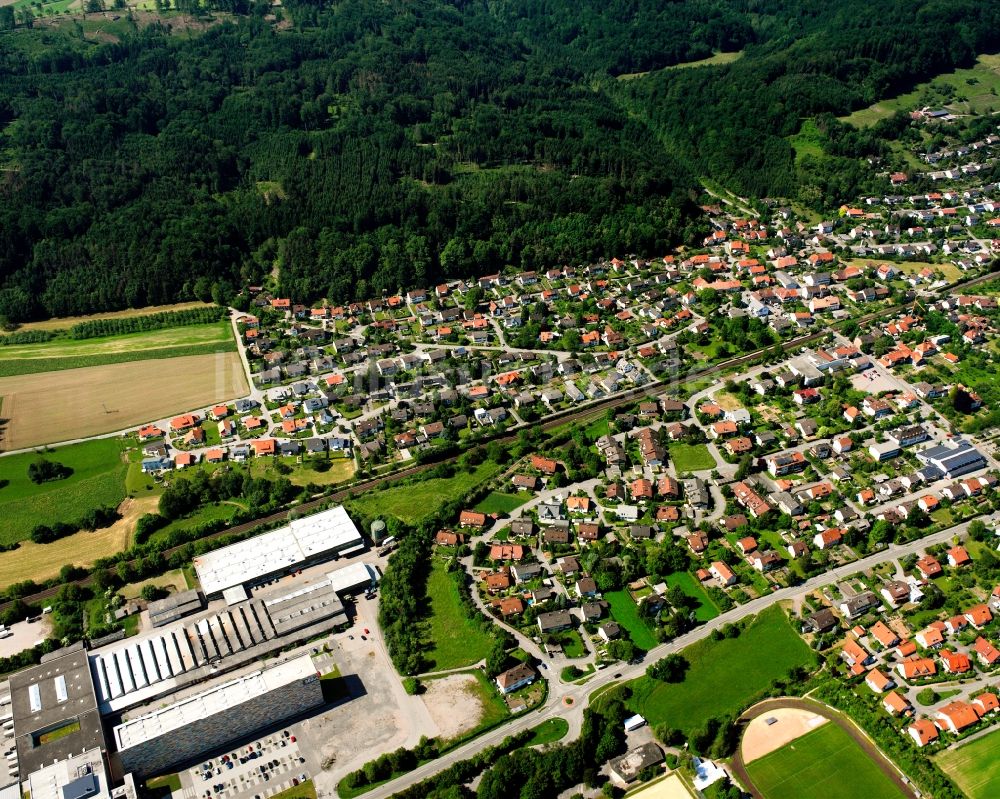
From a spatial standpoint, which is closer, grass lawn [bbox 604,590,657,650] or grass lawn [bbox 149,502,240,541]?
grass lawn [bbox 604,590,657,650]

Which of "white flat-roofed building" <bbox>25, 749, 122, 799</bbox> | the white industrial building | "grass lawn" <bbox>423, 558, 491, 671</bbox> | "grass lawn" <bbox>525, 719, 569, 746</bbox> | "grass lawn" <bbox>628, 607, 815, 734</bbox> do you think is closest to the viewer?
"white flat-roofed building" <bbox>25, 749, 122, 799</bbox>

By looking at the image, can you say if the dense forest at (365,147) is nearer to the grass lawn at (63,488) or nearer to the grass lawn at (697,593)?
the grass lawn at (63,488)

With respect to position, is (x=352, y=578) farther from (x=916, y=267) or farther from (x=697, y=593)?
(x=916, y=267)

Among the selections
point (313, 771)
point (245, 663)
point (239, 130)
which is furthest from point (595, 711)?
point (239, 130)

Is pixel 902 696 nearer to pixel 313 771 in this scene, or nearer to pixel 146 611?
pixel 313 771

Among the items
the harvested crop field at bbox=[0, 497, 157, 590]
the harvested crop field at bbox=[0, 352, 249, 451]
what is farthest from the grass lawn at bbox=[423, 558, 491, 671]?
the harvested crop field at bbox=[0, 352, 249, 451]

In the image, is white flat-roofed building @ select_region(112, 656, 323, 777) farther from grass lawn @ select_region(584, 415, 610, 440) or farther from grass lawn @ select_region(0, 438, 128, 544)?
grass lawn @ select_region(584, 415, 610, 440)
